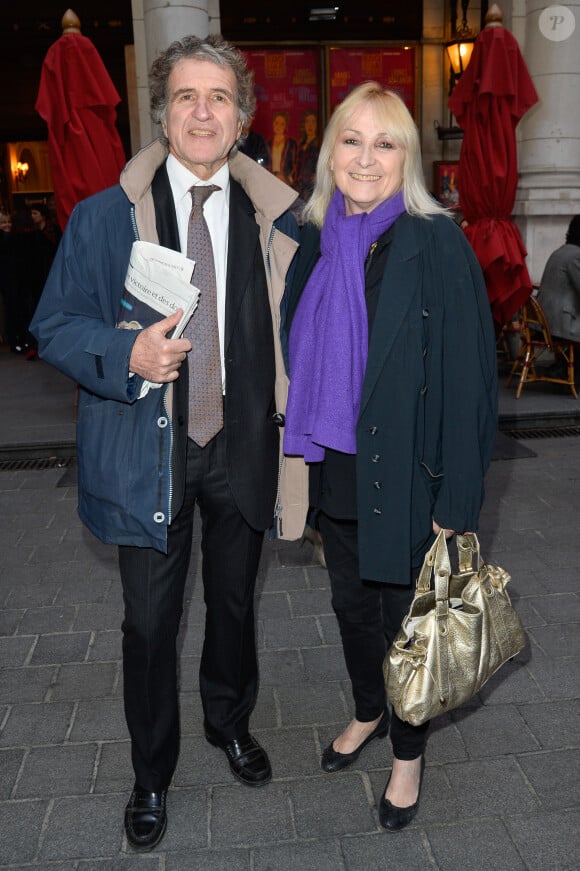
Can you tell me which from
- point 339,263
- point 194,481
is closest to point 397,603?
point 194,481

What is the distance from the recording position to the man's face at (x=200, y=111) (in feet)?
8.13

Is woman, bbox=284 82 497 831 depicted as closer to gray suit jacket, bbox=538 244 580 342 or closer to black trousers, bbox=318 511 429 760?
black trousers, bbox=318 511 429 760

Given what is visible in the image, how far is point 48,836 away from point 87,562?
7.57 ft

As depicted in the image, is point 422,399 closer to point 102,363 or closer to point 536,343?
point 102,363

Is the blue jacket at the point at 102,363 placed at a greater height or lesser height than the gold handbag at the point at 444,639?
greater

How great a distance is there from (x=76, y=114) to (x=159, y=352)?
5.36 meters

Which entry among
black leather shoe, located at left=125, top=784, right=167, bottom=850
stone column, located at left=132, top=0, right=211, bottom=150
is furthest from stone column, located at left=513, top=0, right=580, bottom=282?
black leather shoe, located at left=125, top=784, right=167, bottom=850

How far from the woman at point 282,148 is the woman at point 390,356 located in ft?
31.3

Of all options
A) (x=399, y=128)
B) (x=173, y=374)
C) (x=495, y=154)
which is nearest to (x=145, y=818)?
(x=173, y=374)

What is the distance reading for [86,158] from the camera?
6.96 meters

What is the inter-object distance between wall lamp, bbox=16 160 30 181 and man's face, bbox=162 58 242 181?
13.1m

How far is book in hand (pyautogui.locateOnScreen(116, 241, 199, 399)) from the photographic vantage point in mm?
2254

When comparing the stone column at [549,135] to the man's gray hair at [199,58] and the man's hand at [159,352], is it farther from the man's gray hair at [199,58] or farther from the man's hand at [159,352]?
the man's hand at [159,352]

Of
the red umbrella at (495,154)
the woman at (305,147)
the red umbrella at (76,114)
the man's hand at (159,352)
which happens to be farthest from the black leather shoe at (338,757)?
the woman at (305,147)
